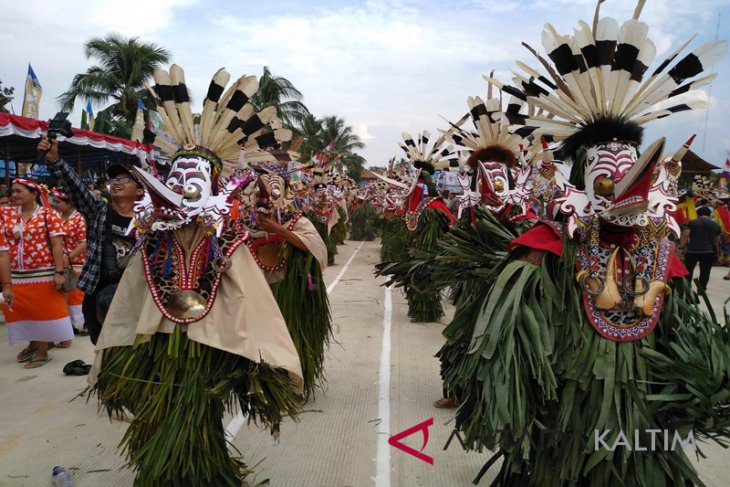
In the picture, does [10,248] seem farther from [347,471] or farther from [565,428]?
[565,428]

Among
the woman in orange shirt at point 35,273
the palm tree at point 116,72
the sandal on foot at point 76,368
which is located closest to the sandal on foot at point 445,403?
the sandal on foot at point 76,368

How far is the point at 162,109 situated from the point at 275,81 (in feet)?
97.5

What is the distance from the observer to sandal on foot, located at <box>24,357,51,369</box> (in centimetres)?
574

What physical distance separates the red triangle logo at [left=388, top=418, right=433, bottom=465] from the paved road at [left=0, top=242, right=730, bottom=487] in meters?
0.04

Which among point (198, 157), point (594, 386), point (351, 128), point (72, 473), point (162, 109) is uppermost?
point (351, 128)

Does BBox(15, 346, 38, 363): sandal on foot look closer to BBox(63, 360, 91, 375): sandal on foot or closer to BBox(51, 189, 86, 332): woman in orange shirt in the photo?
BBox(51, 189, 86, 332): woman in orange shirt

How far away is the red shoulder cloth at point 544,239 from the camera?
8.62 ft

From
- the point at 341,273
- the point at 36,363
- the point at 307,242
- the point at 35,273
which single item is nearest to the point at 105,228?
the point at 307,242

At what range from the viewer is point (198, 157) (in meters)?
2.96

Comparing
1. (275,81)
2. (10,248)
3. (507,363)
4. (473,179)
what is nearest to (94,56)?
(275,81)

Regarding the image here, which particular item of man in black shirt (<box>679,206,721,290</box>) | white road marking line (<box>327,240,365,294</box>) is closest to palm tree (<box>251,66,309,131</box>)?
white road marking line (<box>327,240,365,294</box>)

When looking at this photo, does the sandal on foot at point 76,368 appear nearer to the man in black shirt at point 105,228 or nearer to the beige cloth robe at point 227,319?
the man in black shirt at point 105,228

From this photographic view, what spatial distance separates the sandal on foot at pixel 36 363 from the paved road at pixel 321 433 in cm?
9

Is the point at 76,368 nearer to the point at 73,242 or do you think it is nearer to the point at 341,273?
the point at 73,242
